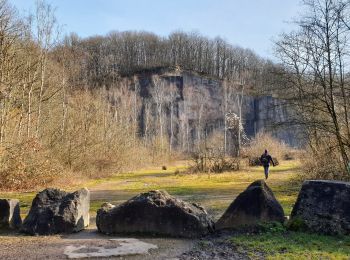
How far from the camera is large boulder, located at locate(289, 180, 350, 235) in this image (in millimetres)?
9445

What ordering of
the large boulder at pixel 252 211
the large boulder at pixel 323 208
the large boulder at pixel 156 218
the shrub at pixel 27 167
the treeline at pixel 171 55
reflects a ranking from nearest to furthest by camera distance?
the large boulder at pixel 323 208 → the large boulder at pixel 156 218 → the large boulder at pixel 252 211 → the shrub at pixel 27 167 → the treeline at pixel 171 55

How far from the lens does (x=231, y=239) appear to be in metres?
9.28

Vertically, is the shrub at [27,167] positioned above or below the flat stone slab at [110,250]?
above

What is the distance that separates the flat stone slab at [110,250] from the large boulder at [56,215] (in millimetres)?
1554

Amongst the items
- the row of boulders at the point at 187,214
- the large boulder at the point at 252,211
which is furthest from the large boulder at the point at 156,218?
the large boulder at the point at 252,211

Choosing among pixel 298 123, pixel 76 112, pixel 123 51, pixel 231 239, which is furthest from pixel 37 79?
pixel 123 51

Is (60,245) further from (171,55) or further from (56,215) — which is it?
(171,55)

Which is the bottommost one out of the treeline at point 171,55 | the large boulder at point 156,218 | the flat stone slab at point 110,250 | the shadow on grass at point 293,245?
the shadow on grass at point 293,245

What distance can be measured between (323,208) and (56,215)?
5791mm

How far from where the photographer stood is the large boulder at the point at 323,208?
31.0ft

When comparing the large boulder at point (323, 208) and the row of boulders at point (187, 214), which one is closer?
the large boulder at point (323, 208)

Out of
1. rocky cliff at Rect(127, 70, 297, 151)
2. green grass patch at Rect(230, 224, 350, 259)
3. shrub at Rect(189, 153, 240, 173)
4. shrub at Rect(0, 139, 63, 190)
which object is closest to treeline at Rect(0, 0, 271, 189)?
shrub at Rect(0, 139, 63, 190)

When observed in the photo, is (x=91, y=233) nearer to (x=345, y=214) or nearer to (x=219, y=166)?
(x=345, y=214)

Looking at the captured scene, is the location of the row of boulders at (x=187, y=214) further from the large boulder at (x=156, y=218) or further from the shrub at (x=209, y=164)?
the shrub at (x=209, y=164)
